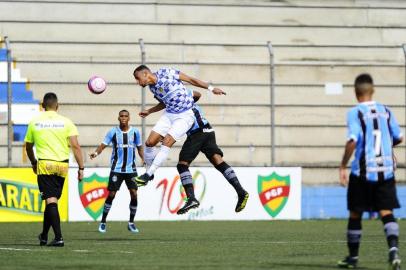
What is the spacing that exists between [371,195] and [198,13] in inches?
753

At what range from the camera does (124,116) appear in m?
21.3

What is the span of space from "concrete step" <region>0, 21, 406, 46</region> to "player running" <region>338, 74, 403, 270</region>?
59.4ft

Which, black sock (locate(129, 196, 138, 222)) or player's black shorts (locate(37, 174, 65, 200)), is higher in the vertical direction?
player's black shorts (locate(37, 174, 65, 200))

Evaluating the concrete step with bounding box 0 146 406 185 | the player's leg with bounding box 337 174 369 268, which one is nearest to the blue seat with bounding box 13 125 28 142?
the concrete step with bounding box 0 146 406 185

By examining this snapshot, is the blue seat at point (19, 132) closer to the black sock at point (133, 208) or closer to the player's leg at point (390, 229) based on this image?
the black sock at point (133, 208)

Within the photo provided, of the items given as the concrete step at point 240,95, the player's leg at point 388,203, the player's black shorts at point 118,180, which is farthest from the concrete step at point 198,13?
the player's leg at point 388,203

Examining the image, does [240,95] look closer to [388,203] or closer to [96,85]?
[96,85]

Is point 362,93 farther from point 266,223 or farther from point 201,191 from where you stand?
point 201,191

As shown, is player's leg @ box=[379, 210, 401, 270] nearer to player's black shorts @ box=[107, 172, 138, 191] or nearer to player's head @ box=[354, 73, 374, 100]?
player's head @ box=[354, 73, 374, 100]

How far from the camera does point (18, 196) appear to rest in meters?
24.5

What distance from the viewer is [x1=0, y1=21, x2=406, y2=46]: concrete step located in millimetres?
28297

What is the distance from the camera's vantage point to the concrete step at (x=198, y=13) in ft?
93.4

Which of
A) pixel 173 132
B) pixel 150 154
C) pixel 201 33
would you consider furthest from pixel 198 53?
pixel 173 132

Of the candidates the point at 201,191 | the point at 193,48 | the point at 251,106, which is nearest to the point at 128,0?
the point at 193,48
